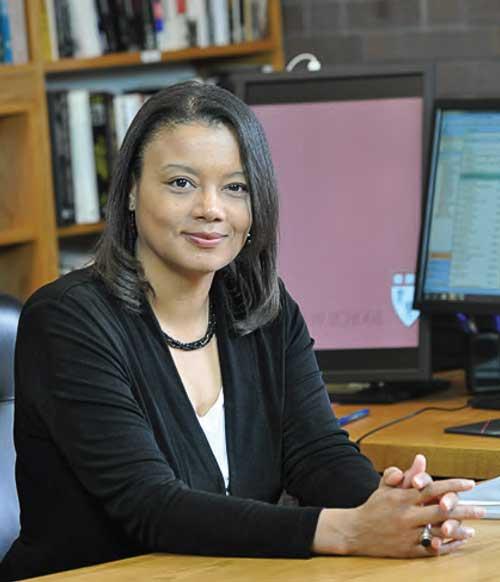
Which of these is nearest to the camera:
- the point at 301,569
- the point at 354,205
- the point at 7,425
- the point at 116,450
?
the point at 301,569

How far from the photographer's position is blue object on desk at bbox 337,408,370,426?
2623mm

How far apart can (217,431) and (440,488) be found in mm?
443

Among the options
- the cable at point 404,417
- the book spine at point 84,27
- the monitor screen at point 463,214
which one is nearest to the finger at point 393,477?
the cable at point 404,417

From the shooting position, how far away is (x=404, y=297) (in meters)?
2.80

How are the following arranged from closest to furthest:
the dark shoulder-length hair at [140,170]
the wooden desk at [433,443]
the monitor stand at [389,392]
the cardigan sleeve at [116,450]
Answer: the cardigan sleeve at [116,450] → the dark shoulder-length hair at [140,170] → the wooden desk at [433,443] → the monitor stand at [389,392]

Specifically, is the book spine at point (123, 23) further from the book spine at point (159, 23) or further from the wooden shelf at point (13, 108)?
the wooden shelf at point (13, 108)

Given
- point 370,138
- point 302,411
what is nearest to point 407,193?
point 370,138

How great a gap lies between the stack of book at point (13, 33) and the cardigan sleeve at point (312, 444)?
5.46 feet

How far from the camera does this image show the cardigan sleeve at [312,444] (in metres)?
2.08

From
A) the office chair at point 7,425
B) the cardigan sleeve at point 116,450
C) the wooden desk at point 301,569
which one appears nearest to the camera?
the wooden desk at point 301,569

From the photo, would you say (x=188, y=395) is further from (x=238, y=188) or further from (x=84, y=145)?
(x=84, y=145)

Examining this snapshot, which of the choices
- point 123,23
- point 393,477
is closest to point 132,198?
point 393,477

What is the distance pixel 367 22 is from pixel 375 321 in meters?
1.55

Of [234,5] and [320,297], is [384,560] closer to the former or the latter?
[320,297]
